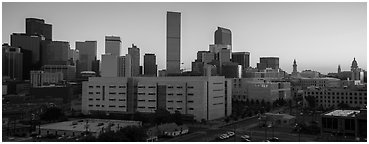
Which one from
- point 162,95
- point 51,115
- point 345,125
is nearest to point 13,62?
point 51,115

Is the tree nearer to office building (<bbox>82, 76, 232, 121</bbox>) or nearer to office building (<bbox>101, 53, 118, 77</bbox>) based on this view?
A: office building (<bbox>82, 76, 232, 121</bbox>)

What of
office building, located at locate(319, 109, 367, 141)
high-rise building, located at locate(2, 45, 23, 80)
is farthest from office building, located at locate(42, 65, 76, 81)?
office building, located at locate(319, 109, 367, 141)

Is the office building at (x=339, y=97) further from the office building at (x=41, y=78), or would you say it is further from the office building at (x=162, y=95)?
the office building at (x=41, y=78)

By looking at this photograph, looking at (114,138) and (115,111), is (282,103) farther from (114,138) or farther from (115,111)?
(114,138)

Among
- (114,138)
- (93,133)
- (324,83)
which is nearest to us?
(114,138)

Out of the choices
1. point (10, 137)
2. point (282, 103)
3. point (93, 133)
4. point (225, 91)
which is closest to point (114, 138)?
point (93, 133)

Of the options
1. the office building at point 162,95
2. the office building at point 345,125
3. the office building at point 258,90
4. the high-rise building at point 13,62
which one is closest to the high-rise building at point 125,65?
the high-rise building at point 13,62
